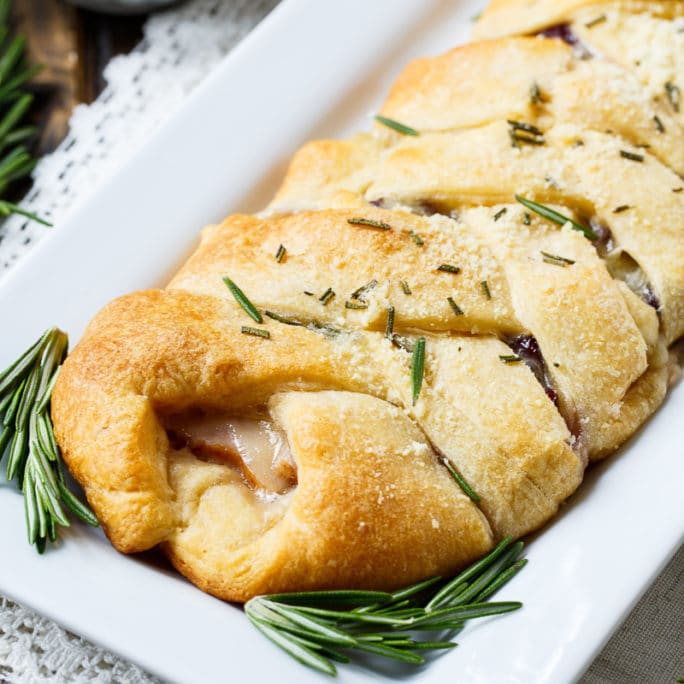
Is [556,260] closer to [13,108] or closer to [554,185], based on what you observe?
[554,185]

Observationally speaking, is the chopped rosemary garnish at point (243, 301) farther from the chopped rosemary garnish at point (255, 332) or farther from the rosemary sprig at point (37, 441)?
the rosemary sprig at point (37, 441)

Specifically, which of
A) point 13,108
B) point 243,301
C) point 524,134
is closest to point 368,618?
point 243,301

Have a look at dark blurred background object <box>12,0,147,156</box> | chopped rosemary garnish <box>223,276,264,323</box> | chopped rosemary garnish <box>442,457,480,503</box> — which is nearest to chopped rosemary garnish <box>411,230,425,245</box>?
chopped rosemary garnish <box>223,276,264,323</box>

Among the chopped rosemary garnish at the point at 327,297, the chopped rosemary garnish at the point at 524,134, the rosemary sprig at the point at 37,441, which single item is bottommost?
the chopped rosemary garnish at the point at 524,134

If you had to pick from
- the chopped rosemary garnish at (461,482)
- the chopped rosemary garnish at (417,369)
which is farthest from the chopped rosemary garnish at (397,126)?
the chopped rosemary garnish at (461,482)

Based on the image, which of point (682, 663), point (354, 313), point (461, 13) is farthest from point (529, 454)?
point (461, 13)

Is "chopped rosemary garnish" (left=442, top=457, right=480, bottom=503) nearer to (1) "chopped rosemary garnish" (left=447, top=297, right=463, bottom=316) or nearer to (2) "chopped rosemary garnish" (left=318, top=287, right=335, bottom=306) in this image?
(1) "chopped rosemary garnish" (left=447, top=297, right=463, bottom=316)
